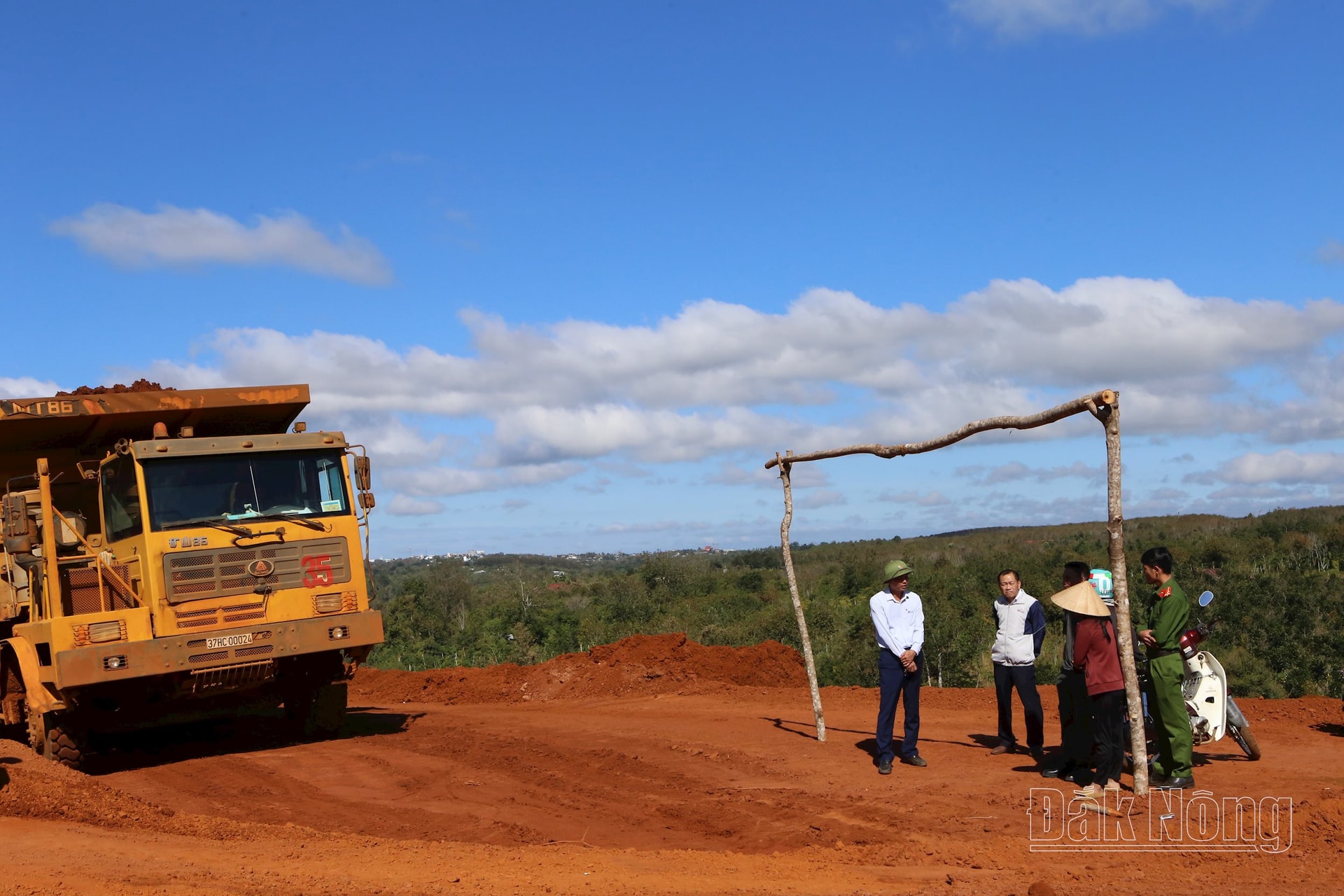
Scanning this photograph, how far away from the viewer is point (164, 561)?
35.0 feet

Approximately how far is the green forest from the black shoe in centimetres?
710

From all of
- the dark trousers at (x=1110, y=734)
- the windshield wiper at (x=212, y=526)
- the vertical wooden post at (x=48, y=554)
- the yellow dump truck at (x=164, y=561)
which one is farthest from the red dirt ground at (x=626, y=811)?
the windshield wiper at (x=212, y=526)

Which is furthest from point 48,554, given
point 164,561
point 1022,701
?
point 1022,701

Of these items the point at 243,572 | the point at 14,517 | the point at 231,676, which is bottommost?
the point at 231,676

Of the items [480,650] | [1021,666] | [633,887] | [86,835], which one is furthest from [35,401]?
[480,650]

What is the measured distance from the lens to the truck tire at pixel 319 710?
1243 cm

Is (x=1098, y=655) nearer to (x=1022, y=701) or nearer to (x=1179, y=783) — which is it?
(x=1179, y=783)

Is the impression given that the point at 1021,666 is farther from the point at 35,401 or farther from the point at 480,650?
the point at 480,650

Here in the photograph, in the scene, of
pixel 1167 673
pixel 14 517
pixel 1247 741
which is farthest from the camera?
pixel 14 517

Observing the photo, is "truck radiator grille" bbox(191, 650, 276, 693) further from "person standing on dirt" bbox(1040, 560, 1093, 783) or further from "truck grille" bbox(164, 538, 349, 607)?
"person standing on dirt" bbox(1040, 560, 1093, 783)

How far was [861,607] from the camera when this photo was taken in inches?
1226

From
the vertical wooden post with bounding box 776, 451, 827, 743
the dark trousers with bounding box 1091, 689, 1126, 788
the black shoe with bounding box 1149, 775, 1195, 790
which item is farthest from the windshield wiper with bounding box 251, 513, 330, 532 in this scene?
the black shoe with bounding box 1149, 775, 1195, 790

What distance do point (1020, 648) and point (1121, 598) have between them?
218cm

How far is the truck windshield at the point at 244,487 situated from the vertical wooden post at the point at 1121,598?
25.8ft
